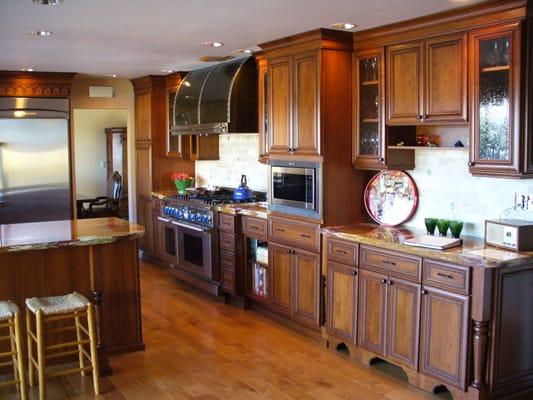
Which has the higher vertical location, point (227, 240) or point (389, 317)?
point (227, 240)

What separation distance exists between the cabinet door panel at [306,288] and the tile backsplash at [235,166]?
1596 millimetres

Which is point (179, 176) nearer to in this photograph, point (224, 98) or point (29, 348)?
point (224, 98)

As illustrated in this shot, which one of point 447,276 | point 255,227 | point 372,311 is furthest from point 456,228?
point 255,227

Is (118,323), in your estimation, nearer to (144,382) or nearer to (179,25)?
(144,382)

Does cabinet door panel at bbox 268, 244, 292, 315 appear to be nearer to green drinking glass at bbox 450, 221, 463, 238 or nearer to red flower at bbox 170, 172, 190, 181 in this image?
green drinking glass at bbox 450, 221, 463, 238

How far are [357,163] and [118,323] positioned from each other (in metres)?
2.21

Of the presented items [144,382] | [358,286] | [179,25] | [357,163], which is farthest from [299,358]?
[179,25]

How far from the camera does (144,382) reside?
390 cm

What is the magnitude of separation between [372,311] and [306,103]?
1.70 meters

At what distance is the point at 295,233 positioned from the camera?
4.80 m

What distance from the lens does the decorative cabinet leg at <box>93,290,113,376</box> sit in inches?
155

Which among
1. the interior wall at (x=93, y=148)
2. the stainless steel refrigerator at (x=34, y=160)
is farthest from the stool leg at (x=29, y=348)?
the interior wall at (x=93, y=148)

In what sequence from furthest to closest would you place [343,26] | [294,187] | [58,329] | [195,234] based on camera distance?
[195,234]
[294,187]
[343,26]
[58,329]

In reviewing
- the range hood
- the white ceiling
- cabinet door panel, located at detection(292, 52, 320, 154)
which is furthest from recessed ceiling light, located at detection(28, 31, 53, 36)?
cabinet door panel, located at detection(292, 52, 320, 154)
